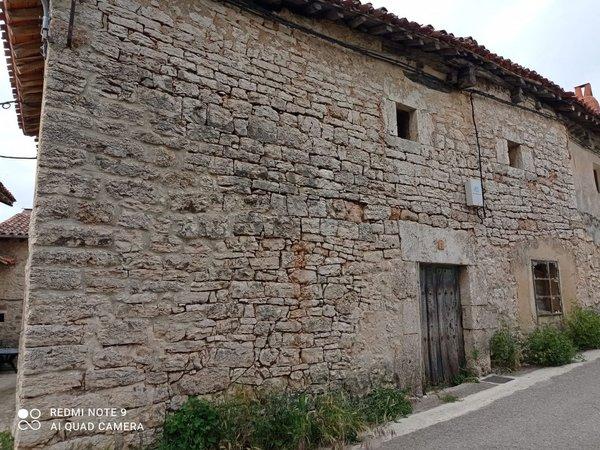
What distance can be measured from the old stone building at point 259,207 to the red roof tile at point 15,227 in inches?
208

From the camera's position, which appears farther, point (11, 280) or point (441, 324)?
point (11, 280)

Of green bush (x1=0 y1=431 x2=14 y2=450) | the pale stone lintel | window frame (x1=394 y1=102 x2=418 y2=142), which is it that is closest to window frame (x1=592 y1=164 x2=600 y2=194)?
the pale stone lintel

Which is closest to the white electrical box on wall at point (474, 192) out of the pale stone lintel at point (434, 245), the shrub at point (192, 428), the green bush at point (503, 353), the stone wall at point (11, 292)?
the pale stone lintel at point (434, 245)

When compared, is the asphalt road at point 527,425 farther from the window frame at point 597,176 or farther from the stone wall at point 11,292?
the stone wall at point 11,292

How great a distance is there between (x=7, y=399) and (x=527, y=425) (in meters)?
6.28

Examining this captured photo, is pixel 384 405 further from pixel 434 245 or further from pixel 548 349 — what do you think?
pixel 548 349

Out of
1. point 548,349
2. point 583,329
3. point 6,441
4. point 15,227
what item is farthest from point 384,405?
point 15,227

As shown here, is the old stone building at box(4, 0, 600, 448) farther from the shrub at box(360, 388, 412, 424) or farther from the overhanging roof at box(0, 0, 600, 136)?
the shrub at box(360, 388, 412, 424)

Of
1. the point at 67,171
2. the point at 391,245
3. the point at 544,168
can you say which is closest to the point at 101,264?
the point at 67,171

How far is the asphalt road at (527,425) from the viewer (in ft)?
11.5

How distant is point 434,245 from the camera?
5535 mm

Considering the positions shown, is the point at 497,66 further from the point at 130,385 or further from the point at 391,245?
the point at 130,385

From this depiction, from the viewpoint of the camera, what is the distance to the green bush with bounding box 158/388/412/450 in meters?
3.38

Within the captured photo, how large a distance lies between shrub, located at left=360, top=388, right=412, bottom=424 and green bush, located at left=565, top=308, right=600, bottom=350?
3.87 m
